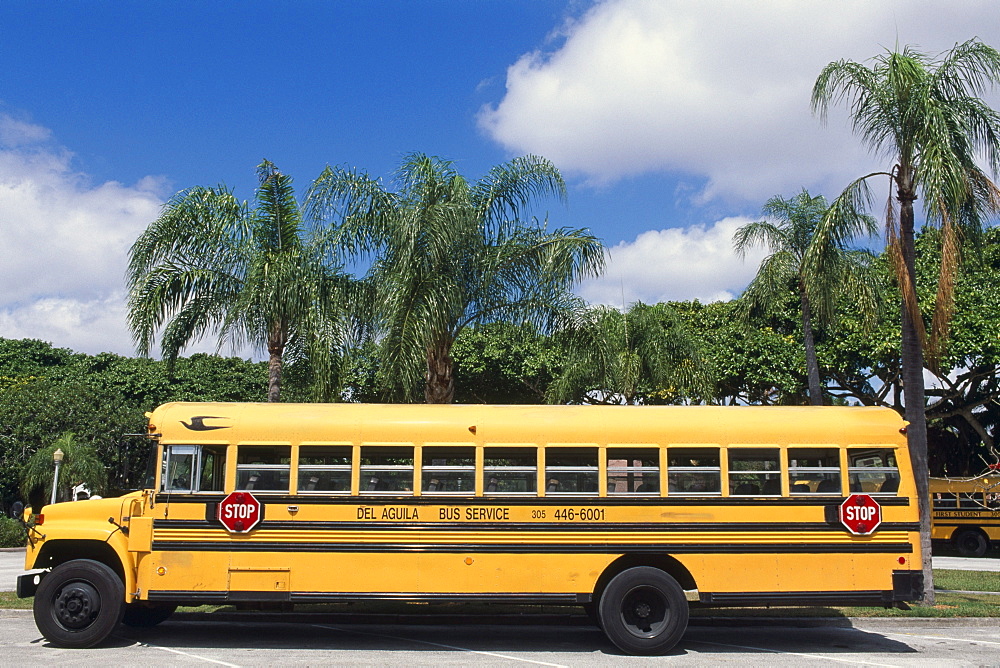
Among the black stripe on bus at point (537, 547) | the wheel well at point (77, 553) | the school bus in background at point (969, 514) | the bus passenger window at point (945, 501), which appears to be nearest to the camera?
the black stripe on bus at point (537, 547)

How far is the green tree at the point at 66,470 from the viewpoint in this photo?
89.7ft

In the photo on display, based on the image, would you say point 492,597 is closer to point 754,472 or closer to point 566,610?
point 566,610

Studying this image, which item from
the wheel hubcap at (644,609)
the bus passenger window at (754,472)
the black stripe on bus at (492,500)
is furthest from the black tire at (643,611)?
the bus passenger window at (754,472)

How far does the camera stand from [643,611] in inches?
388

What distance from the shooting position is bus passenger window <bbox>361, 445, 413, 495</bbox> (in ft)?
32.4

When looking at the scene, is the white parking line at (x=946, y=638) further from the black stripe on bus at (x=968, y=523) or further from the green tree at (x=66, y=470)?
the green tree at (x=66, y=470)

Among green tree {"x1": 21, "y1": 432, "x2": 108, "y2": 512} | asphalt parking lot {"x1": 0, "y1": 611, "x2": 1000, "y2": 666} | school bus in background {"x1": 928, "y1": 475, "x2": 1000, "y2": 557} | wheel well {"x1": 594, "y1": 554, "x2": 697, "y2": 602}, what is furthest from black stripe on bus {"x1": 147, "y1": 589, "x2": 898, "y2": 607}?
green tree {"x1": 21, "y1": 432, "x2": 108, "y2": 512}

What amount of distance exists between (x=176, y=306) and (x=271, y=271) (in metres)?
2.03

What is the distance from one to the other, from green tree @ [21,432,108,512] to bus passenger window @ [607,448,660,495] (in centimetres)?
2262

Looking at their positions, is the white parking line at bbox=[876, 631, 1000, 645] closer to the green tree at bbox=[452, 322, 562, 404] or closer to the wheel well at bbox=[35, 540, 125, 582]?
the wheel well at bbox=[35, 540, 125, 582]

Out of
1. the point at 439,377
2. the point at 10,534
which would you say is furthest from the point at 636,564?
the point at 10,534

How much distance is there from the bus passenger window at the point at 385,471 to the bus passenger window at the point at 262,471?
916mm

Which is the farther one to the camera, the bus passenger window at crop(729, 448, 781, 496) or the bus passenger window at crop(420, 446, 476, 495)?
the bus passenger window at crop(729, 448, 781, 496)

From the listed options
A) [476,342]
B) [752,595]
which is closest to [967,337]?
[476,342]
